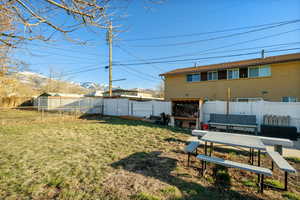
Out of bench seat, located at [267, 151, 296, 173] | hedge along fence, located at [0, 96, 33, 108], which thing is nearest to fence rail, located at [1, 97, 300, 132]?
bench seat, located at [267, 151, 296, 173]

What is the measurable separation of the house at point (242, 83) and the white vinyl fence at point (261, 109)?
1.05 metres

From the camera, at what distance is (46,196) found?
2033 millimetres

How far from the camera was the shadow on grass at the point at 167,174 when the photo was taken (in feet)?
7.04

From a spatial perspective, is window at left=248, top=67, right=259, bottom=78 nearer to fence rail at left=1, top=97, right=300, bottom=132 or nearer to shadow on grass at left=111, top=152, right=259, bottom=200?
fence rail at left=1, top=97, right=300, bottom=132

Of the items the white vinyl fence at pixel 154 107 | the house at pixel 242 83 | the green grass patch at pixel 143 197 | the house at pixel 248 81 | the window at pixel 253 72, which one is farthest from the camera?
the window at pixel 253 72

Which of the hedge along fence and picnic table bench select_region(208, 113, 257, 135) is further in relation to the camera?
the hedge along fence

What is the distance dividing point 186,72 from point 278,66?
6.52 meters

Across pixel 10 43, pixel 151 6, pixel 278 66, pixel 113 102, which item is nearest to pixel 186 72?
pixel 278 66

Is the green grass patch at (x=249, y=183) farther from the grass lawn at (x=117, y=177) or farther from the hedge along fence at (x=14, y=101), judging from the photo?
the hedge along fence at (x=14, y=101)

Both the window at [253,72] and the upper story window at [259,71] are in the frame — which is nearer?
the upper story window at [259,71]

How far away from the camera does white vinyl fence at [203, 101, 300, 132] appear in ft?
22.1

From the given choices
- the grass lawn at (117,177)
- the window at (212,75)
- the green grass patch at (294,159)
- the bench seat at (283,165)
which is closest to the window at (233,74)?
the window at (212,75)

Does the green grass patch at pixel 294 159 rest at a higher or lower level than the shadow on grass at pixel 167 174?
lower

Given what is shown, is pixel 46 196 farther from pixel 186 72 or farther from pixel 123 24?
pixel 186 72
